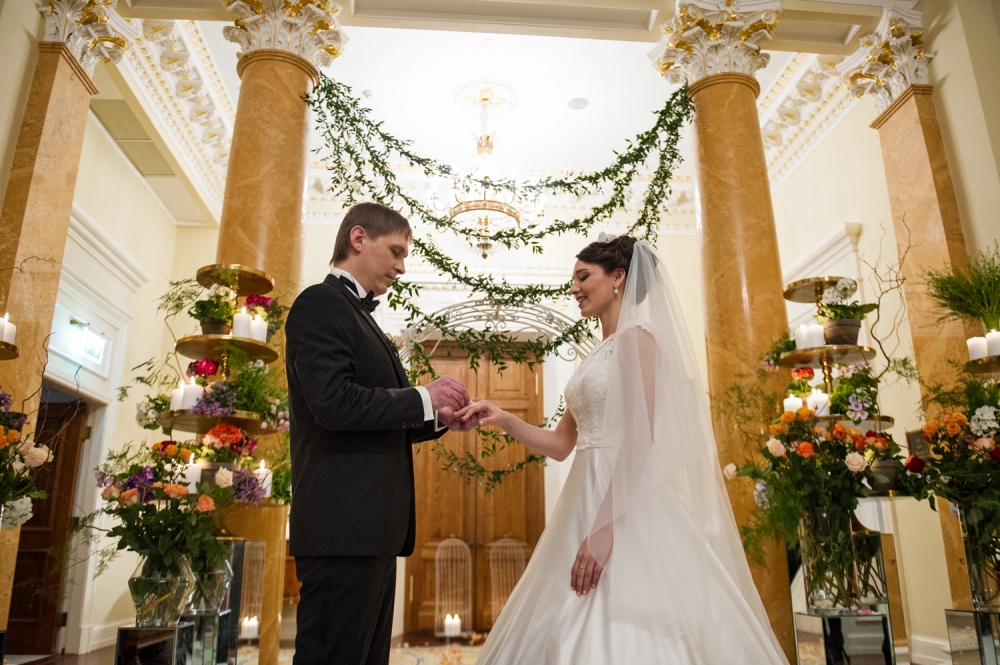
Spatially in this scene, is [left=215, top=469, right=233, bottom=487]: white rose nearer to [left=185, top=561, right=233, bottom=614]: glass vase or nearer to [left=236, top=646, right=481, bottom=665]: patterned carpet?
[left=185, top=561, right=233, bottom=614]: glass vase

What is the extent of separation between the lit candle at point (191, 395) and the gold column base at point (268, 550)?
0.64m

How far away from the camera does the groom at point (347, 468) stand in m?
2.05

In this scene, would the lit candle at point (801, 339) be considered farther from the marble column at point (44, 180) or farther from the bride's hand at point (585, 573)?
the marble column at point (44, 180)

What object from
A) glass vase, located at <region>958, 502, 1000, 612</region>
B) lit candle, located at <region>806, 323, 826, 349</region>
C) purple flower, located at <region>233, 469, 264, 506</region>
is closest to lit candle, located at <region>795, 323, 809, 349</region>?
lit candle, located at <region>806, 323, 826, 349</region>

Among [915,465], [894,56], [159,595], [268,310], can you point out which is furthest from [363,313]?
[894,56]

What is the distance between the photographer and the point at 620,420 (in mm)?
2859

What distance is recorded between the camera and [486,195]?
703cm

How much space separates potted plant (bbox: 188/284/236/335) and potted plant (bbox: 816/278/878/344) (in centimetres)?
329

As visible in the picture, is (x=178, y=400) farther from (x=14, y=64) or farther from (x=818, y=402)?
(x=818, y=402)

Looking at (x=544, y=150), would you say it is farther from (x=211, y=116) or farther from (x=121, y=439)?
(x=121, y=439)

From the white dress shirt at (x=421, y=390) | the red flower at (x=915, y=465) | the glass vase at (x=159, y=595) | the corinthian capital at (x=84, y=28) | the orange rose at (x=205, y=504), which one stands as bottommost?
the glass vase at (x=159, y=595)

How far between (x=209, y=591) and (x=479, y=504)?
5756mm

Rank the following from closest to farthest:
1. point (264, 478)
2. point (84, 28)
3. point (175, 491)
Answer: point (175, 491)
point (264, 478)
point (84, 28)

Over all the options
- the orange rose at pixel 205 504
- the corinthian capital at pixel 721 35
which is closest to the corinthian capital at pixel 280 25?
the corinthian capital at pixel 721 35
